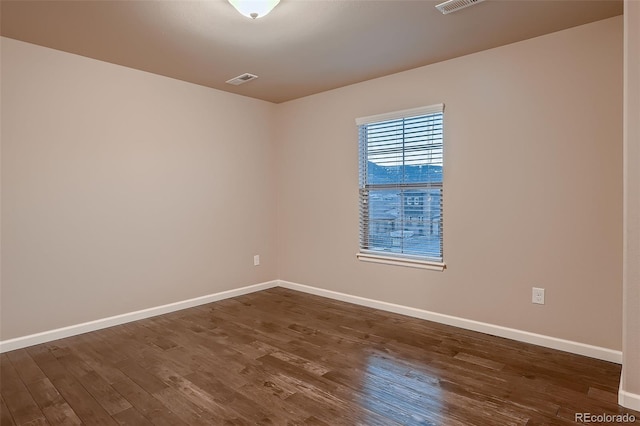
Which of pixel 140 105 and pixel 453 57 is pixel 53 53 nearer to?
pixel 140 105

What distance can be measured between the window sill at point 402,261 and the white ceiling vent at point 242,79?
2.23m

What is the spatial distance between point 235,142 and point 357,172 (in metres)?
1.56

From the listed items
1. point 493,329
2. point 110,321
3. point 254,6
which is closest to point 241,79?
point 254,6

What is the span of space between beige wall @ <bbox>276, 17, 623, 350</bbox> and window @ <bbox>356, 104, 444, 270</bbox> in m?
0.11

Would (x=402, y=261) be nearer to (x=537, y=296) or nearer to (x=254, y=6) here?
(x=537, y=296)

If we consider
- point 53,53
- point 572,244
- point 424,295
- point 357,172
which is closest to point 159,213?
point 53,53

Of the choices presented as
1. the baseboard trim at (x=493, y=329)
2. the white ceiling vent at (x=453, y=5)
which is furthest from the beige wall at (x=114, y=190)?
the white ceiling vent at (x=453, y=5)

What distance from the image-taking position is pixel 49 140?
3.12m

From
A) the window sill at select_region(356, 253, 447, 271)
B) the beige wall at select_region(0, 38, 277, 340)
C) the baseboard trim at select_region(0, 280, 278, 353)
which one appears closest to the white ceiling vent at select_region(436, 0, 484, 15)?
the window sill at select_region(356, 253, 447, 271)

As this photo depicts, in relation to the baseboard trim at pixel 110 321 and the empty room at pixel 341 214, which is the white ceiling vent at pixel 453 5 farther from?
the baseboard trim at pixel 110 321

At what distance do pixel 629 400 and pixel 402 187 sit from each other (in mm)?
2342

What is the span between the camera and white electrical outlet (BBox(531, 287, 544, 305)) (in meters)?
2.95

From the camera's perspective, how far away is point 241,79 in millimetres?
3918

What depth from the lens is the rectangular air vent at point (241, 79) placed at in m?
3.80
